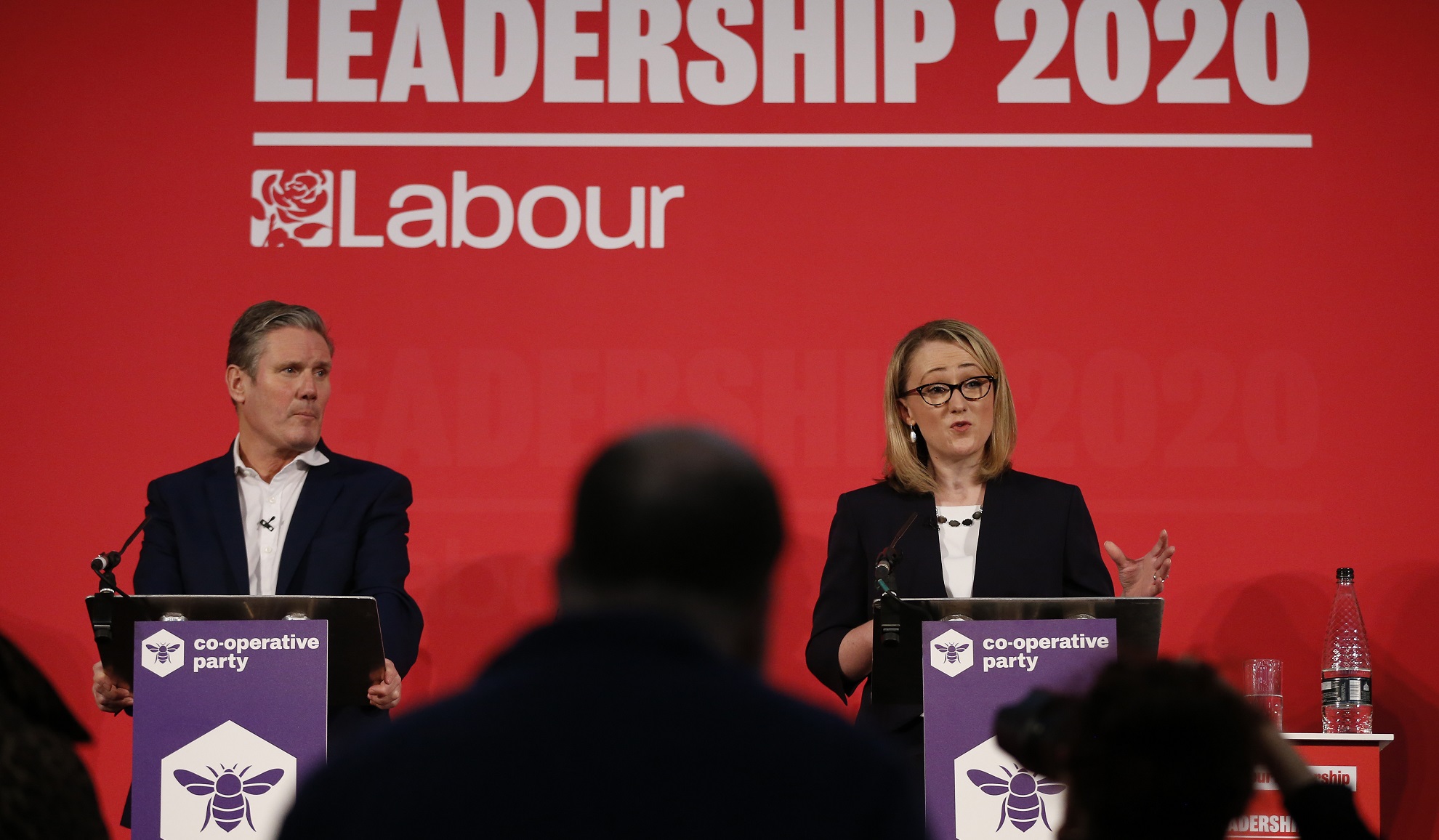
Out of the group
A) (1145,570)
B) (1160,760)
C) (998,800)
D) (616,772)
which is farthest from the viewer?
(1145,570)

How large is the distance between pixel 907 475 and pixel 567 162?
188 centimetres

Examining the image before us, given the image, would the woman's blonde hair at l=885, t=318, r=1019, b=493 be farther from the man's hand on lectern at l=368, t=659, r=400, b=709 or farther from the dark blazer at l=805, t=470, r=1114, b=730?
the man's hand on lectern at l=368, t=659, r=400, b=709

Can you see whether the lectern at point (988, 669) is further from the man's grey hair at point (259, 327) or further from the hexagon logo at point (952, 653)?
the man's grey hair at point (259, 327)

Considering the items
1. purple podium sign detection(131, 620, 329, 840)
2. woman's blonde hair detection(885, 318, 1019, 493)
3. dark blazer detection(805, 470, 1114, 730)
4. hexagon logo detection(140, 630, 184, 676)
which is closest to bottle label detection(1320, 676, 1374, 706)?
dark blazer detection(805, 470, 1114, 730)

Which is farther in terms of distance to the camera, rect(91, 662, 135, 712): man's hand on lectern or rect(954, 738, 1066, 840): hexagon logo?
rect(91, 662, 135, 712): man's hand on lectern

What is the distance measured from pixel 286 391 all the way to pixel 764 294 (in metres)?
1.66

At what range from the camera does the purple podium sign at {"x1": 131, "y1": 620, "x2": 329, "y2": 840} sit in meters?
2.89

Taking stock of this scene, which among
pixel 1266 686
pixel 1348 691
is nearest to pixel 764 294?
pixel 1266 686

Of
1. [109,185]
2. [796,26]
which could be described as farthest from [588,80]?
[109,185]

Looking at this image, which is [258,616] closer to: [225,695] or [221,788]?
[225,695]

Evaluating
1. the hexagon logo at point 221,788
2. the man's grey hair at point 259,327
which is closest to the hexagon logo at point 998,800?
the hexagon logo at point 221,788

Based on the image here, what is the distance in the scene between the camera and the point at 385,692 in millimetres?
3037

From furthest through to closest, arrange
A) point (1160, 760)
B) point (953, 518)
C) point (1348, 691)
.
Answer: point (1348, 691) → point (953, 518) → point (1160, 760)

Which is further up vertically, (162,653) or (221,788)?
(162,653)
